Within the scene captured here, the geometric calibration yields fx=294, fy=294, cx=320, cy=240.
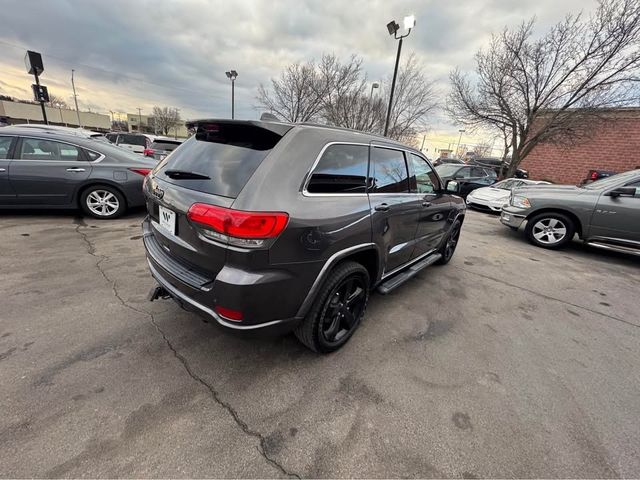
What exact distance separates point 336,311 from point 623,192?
6011 mm

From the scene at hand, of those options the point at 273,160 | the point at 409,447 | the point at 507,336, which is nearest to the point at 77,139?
the point at 273,160

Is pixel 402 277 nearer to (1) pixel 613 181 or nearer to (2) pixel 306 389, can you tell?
(2) pixel 306 389

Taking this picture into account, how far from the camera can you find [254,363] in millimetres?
2287

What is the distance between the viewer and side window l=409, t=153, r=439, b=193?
3.26m

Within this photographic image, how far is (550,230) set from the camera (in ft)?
20.0

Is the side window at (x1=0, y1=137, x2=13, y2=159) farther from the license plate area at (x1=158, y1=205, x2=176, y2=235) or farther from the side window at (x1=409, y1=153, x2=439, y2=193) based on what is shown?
the side window at (x1=409, y1=153, x2=439, y2=193)

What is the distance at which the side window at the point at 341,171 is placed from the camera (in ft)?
6.66

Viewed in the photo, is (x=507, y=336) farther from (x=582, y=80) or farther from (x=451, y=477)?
(x=582, y=80)

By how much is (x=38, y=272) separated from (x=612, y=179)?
9237mm

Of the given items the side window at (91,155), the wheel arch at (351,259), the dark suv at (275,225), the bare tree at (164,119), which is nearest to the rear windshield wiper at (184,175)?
the dark suv at (275,225)

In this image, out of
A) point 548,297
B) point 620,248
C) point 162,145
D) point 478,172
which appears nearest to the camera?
point 548,297

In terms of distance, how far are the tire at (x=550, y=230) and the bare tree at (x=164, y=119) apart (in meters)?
71.9

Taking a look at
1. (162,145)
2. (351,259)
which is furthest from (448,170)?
(351,259)

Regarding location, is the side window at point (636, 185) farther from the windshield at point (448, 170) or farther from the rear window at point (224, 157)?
the windshield at point (448, 170)
